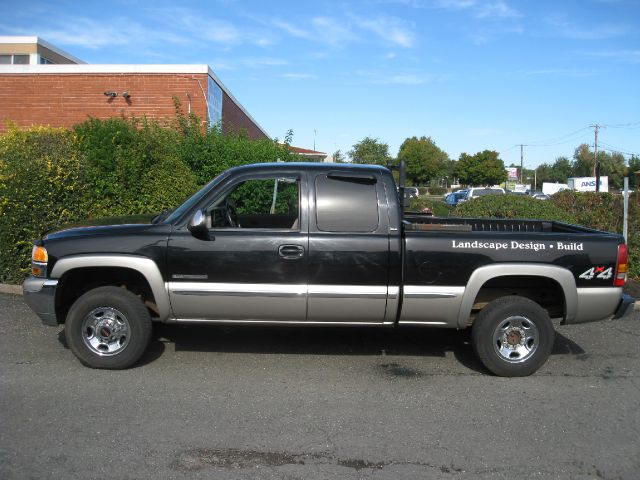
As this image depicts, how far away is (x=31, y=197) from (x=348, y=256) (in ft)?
17.7

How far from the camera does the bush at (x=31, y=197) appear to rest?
8.35 m

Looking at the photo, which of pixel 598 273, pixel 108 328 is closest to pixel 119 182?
pixel 108 328

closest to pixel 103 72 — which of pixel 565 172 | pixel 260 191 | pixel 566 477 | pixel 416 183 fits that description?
pixel 260 191

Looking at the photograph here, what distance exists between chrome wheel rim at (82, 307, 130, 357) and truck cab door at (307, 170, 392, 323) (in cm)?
172

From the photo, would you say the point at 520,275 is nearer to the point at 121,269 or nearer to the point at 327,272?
the point at 327,272

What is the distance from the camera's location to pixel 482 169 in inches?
2675

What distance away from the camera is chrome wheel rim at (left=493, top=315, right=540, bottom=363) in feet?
17.8

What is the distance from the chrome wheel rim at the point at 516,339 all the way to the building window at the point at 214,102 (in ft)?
35.6

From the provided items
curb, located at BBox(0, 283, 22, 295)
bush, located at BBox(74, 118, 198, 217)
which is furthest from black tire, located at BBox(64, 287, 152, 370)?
bush, located at BBox(74, 118, 198, 217)

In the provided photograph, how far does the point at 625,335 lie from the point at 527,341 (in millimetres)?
2332

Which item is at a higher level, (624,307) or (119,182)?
(119,182)

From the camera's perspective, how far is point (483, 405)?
4.86 m

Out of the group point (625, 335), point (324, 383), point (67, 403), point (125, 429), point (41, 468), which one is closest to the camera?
point (41, 468)

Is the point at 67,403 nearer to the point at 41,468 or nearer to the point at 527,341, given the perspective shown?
the point at 41,468
